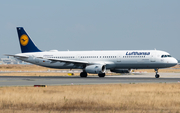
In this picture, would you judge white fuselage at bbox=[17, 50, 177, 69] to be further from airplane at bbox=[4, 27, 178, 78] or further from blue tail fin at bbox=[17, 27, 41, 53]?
blue tail fin at bbox=[17, 27, 41, 53]

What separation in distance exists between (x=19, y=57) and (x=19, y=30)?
5.66m

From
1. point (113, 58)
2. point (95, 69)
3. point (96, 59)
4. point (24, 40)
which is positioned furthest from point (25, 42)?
point (113, 58)

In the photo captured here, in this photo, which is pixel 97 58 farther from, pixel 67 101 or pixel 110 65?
pixel 67 101

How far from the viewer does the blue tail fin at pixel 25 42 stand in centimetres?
6212

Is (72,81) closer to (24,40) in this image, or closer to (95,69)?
(95,69)

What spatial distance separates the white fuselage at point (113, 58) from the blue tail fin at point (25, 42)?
3.90 ft

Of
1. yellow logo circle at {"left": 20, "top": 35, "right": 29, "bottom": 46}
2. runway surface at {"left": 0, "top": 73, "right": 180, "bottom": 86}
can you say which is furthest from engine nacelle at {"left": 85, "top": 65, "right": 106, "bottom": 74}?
yellow logo circle at {"left": 20, "top": 35, "right": 29, "bottom": 46}

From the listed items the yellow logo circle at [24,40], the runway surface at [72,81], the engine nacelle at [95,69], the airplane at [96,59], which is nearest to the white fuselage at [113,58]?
the airplane at [96,59]

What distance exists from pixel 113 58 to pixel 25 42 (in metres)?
19.4

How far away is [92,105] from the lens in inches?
703

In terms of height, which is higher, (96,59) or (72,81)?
(96,59)

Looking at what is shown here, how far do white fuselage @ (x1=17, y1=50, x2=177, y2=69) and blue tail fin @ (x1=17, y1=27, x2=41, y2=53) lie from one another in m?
1.19

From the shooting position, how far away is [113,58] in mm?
53469

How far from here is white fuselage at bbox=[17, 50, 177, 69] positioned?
5094 centimetres
